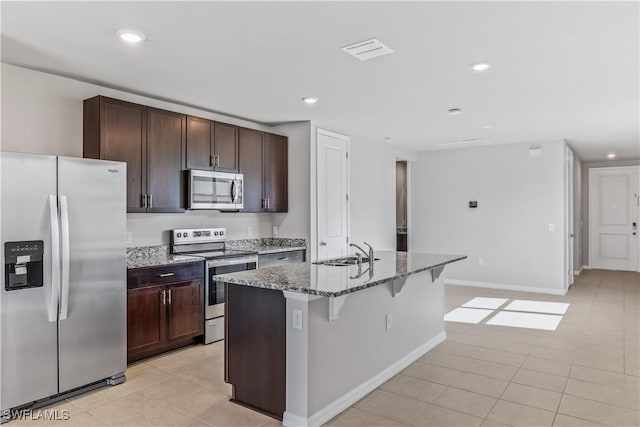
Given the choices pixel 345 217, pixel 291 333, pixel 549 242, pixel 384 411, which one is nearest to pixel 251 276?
pixel 291 333

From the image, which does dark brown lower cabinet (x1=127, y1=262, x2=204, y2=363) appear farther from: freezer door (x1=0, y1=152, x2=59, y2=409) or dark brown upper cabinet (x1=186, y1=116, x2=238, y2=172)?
dark brown upper cabinet (x1=186, y1=116, x2=238, y2=172)

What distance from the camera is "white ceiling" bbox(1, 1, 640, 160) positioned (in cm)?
243

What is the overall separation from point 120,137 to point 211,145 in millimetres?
1042

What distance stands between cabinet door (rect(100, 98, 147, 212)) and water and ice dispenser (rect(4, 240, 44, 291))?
108 cm

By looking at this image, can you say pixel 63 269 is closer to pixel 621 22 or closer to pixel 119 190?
pixel 119 190

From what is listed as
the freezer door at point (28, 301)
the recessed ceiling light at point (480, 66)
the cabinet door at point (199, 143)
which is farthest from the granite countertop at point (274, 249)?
the recessed ceiling light at point (480, 66)

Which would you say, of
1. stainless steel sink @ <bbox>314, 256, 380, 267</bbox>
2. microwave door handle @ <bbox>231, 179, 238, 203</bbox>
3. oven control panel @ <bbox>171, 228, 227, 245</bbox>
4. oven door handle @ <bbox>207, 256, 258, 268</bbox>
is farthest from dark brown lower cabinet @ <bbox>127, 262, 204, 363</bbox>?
stainless steel sink @ <bbox>314, 256, 380, 267</bbox>

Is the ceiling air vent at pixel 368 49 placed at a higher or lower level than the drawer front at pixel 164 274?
higher

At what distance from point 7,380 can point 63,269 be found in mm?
746

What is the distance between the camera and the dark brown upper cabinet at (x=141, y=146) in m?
3.71

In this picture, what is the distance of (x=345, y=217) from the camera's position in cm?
604

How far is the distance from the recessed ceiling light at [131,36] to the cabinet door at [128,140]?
1075 mm

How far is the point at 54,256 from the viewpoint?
2.89 m

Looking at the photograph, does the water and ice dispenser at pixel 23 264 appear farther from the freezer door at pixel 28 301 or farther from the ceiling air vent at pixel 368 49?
the ceiling air vent at pixel 368 49
